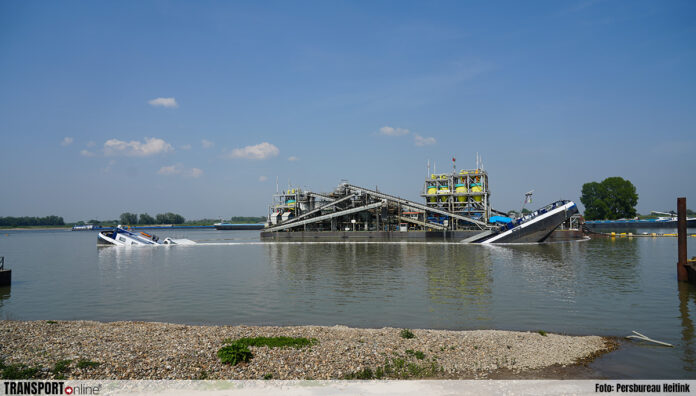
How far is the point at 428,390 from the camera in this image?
349 inches

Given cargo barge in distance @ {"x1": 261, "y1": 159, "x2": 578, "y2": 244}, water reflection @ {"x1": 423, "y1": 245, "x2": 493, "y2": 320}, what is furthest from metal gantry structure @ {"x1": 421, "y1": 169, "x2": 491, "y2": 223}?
water reflection @ {"x1": 423, "y1": 245, "x2": 493, "y2": 320}

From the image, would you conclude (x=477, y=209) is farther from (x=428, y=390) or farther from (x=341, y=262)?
(x=428, y=390)

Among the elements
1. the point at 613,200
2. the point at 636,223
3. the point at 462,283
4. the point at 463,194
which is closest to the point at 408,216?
the point at 463,194

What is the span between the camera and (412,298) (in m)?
22.2

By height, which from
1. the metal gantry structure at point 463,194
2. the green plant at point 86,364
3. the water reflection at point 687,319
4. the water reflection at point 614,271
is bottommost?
the water reflection at point 614,271

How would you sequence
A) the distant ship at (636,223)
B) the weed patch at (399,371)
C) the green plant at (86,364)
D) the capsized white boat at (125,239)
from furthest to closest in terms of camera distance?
the distant ship at (636,223) < the capsized white boat at (125,239) < the green plant at (86,364) < the weed patch at (399,371)

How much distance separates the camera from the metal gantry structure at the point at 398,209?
77.5 meters

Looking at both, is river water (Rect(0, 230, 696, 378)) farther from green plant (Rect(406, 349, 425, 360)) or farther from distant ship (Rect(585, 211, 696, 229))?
distant ship (Rect(585, 211, 696, 229))

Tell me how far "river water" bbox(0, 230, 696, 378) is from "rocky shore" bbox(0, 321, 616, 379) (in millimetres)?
1883

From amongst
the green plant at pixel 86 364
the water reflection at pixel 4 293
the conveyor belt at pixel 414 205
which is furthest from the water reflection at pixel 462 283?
the conveyor belt at pixel 414 205

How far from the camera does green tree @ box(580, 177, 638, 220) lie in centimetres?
14400

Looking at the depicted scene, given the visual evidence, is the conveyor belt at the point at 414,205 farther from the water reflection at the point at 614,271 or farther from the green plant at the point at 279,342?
the green plant at the point at 279,342

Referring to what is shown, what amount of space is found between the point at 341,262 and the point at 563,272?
63.1 ft

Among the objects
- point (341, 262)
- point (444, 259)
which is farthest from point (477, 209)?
point (341, 262)
